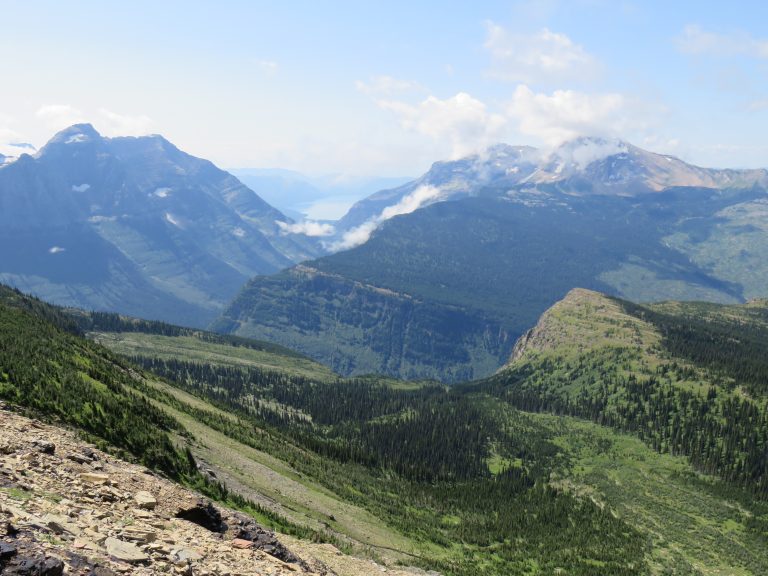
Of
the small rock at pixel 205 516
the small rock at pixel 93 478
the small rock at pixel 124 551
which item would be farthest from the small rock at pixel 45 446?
the small rock at pixel 124 551

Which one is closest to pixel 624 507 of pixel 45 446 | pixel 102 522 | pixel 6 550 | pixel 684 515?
pixel 684 515

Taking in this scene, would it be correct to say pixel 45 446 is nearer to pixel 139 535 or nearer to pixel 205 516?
pixel 205 516

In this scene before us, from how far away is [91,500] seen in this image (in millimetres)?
32625

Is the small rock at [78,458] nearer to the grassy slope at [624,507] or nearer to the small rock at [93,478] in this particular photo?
the small rock at [93,478]

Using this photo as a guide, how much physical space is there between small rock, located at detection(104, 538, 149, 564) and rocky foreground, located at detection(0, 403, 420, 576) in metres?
0.04

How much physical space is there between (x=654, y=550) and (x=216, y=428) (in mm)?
102089

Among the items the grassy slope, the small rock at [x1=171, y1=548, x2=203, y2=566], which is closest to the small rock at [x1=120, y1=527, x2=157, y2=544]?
the small rock at [x1=171, y1=548, x2=203, y2=566]

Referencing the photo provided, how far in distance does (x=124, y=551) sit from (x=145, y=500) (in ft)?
28.6

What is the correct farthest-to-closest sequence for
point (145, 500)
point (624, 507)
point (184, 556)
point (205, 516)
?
point (624, 507)
point (205, 516)
point (145, 500)
point (184, 556)

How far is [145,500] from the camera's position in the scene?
35.2 meters

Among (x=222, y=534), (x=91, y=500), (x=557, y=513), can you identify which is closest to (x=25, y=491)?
(x=91, y=500)

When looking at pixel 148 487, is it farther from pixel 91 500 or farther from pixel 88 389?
pixel 88 389

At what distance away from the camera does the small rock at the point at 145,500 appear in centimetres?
3481

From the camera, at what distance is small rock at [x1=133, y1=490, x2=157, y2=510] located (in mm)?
34812
